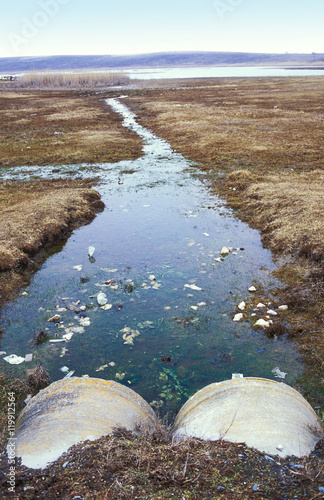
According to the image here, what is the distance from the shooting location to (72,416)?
4.58 meters

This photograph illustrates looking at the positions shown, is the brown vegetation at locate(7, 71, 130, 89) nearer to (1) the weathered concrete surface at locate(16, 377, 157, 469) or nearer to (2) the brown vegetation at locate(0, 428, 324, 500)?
(1) the weathered concrete surface at locate(16, 377, 157, 469)

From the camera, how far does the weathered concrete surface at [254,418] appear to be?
166 inches

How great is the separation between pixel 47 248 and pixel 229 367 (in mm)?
8156

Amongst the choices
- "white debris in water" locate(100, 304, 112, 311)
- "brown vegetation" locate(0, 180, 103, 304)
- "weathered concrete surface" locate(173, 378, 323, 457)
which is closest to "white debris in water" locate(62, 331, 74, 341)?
"white debris in water" locate(100, 304, 112, 311)

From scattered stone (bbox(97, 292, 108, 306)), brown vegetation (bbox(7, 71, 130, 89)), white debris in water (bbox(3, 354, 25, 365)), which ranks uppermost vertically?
brown vegetation (bbox(7, 71, 130, 89))

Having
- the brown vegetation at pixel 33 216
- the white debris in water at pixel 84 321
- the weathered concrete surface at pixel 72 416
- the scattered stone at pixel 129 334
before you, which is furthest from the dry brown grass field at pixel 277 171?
the brown vegetation at pixel 33 216

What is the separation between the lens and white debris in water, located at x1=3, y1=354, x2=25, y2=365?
23.0 feet

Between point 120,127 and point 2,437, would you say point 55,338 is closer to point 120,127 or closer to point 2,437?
point 2,437

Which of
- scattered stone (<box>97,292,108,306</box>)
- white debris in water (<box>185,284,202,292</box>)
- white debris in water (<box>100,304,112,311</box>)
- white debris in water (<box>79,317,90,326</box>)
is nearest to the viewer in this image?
white debris in water (<box>79,317,90,326</box>)

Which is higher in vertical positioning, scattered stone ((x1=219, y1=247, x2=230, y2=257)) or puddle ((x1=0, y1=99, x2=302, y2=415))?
scattered stone ((x1=219, y1=247, x2=230, y2=257))

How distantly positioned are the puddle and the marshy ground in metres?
0.79

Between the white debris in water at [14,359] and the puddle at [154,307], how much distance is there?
114 mm

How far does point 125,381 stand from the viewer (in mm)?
6531

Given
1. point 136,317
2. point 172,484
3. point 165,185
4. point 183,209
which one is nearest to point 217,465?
point 172,484
